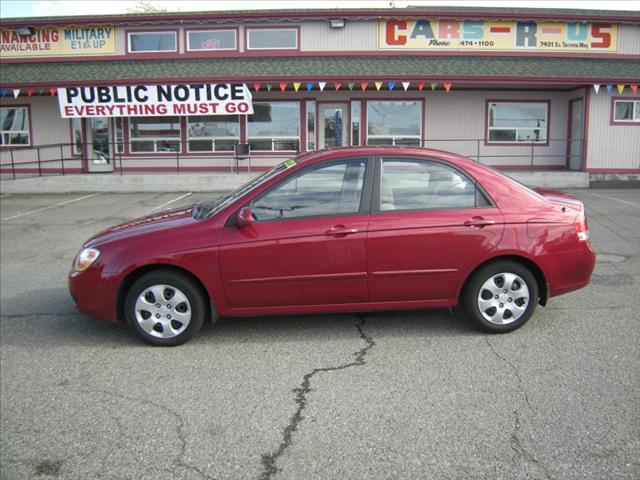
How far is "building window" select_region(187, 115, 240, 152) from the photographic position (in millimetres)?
18750

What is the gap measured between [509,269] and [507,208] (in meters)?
0.53

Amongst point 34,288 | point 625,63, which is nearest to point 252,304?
point 34,288

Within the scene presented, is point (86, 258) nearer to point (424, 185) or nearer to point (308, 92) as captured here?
point (424, 185)

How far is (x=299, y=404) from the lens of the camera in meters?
3.74

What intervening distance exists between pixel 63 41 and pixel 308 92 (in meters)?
8.67

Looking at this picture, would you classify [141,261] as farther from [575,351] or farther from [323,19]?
[323,19]

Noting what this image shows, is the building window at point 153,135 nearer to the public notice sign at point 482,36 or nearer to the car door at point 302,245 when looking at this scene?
the public notice sign at point 482,36

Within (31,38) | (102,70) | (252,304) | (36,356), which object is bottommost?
(36,356)

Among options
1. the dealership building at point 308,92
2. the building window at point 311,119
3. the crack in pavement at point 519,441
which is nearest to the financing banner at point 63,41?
the dealership building at point 308,92

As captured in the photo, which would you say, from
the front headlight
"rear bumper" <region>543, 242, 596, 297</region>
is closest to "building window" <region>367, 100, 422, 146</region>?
"rear bumper" <region>543, 242, 596, 297</region>

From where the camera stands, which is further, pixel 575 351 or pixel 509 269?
pixel 509 269

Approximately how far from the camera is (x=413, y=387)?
12.9 ft

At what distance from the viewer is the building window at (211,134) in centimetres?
1875

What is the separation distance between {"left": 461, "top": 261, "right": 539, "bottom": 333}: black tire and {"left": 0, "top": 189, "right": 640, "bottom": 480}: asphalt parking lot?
0.15m
